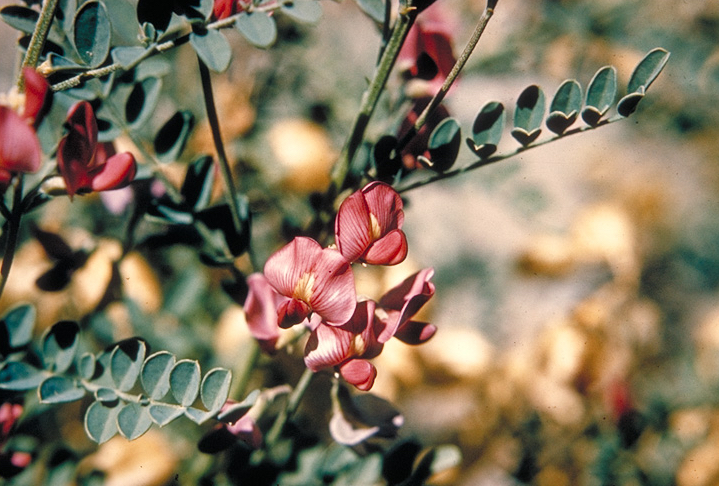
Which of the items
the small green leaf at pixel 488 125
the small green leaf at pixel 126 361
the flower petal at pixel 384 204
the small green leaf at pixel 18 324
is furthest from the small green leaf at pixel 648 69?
the small green leaf at pixel 18 324

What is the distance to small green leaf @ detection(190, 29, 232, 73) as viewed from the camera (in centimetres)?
41

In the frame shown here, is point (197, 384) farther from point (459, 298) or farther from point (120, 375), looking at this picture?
point (459, 298)

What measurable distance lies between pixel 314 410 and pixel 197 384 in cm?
42

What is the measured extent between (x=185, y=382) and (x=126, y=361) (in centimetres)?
6

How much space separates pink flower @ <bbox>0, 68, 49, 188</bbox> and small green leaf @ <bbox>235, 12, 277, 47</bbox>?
0.14m

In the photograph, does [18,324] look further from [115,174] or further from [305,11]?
[305,11]

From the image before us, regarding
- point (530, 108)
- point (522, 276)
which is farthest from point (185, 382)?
point (522, 276)

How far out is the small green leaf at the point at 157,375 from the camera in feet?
1.43

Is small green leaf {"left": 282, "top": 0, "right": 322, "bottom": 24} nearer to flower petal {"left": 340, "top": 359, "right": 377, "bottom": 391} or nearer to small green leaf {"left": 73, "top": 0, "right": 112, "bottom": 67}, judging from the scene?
small green leaf {"left": 73, "top": 0, "right": 112, "bottom": 67}

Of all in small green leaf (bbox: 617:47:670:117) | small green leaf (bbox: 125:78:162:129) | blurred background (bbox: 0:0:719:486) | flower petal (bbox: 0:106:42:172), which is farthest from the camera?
blurred background (bbox: 0:0:719:486)

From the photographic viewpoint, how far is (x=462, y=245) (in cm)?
175

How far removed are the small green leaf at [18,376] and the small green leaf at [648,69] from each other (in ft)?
1.71

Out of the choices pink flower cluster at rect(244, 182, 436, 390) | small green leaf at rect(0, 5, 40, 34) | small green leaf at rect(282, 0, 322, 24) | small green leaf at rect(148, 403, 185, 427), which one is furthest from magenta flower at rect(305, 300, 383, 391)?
small green leaf at rect(0, 5, 40, 34)

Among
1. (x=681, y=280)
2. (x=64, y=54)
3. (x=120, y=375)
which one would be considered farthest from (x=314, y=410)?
(x=681, y=280)
